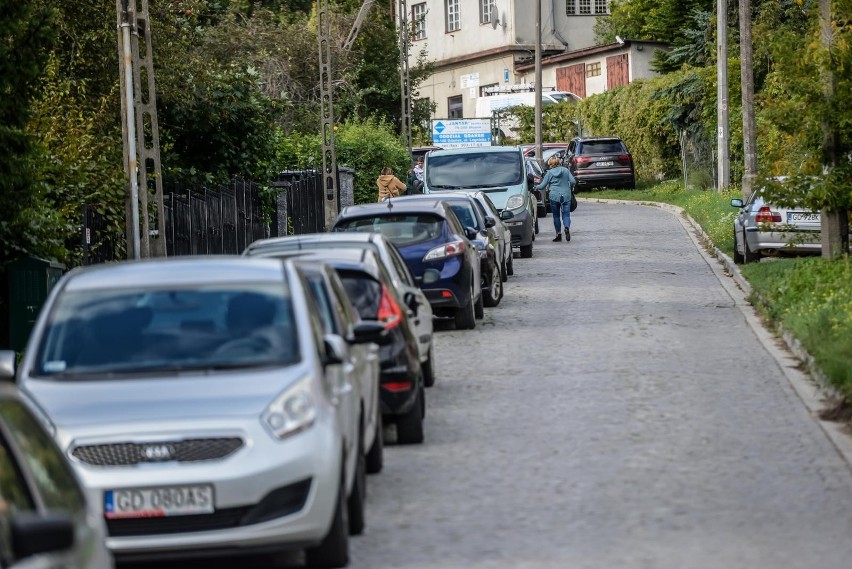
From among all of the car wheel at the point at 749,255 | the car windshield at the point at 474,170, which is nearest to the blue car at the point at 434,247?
A: the car wheel at the point at 749,255

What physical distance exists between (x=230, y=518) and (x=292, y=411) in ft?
1.92

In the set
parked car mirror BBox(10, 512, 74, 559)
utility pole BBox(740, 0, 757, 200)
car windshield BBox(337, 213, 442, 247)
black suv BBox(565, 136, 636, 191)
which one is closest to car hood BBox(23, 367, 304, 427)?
parked car mirror BBox(10, 512, 74, 559)

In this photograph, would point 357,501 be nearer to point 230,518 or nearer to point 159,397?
point 230,518

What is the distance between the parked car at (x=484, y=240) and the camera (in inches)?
849

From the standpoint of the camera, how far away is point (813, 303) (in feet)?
59.8

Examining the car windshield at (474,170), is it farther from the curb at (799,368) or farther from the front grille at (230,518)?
the front grille at (230,518)

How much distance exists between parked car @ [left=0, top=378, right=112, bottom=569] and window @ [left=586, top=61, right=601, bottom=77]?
218 ft

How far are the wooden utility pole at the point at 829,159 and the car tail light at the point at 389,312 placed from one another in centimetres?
1193

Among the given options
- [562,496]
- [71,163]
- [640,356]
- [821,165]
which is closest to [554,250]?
[821,165]

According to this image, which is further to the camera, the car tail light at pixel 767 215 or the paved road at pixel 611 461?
the car tail light at pixel 767 215

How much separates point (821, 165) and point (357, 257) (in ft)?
40.9

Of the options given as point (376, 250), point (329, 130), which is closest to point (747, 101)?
point (329, 130)

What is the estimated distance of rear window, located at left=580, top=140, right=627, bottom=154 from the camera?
2085 inches

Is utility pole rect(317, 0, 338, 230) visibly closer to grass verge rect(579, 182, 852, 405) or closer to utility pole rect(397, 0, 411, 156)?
grass verge rect(579, 182, 852, 405)
